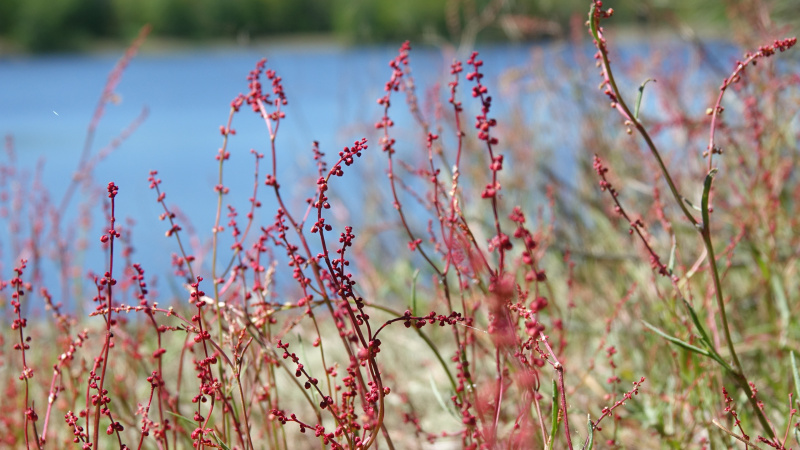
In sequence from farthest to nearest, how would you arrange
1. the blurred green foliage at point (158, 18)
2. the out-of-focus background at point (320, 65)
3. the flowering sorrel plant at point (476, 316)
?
the blurred green foliage at point (158, 18), the out-of-focus background at point (320, 65), the flowering sorrel plant at point (476, 316)

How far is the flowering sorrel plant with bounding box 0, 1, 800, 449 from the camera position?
2.51 feet

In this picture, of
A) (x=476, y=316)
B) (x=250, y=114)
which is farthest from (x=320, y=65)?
→ (x=476, y=316)

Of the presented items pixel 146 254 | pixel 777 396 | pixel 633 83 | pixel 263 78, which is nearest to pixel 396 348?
pixel 777 396

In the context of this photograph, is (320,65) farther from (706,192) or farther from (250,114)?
(706,192)

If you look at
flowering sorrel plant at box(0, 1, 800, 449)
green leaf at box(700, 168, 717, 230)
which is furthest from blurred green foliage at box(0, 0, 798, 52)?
green leaf at box(700, 168, 717, 230)

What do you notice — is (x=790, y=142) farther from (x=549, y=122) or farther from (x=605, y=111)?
(x=549, y=122)

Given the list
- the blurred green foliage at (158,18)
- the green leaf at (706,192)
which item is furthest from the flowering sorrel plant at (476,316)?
the blurred green foliage at (158,18)

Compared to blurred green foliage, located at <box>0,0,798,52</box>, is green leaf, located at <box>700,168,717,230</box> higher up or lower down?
lower down

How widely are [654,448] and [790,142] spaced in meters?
1.10

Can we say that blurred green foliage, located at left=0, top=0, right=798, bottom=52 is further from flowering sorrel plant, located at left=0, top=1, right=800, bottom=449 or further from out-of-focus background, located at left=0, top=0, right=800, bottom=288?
flowering sorrel plant, located at left=0, top=1, right=800, bottom=449

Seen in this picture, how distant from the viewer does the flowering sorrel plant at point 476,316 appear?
2.51 feet

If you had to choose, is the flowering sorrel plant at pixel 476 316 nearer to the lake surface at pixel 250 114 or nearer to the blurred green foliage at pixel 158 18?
the lake surface at pixel 250 114

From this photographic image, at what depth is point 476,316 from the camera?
1.48 m

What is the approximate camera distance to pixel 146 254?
3.95 m
